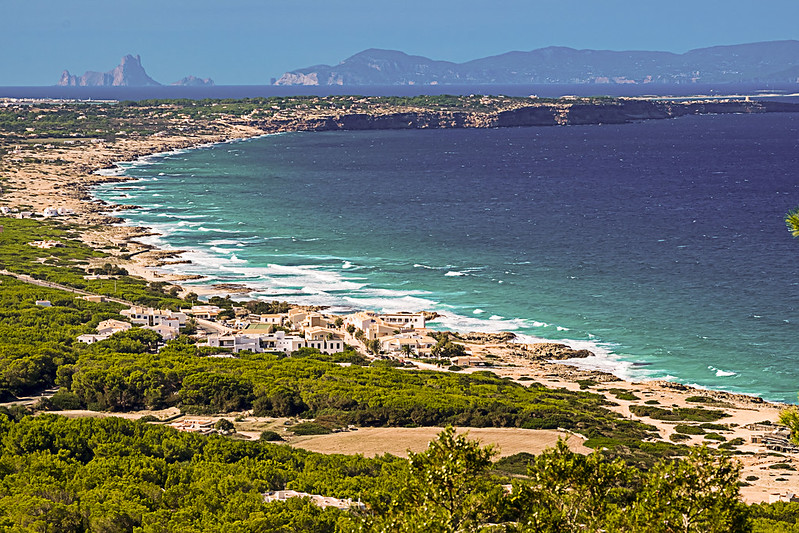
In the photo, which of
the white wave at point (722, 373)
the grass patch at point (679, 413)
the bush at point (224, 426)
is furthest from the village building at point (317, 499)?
the white wave at point (722, 373)

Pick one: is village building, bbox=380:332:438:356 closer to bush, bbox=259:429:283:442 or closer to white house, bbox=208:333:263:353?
white house, bbox=208:333:263:353

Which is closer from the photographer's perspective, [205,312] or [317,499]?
Answer: [317,499]

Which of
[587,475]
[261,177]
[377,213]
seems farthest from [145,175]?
[587,475]

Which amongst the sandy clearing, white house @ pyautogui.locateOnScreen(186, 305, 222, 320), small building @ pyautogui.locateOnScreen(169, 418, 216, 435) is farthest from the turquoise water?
small building @ pyautogui.locateOnScreen(169, 418, 216, 435)

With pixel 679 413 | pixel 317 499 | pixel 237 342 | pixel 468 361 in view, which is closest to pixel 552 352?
pixel 468 361

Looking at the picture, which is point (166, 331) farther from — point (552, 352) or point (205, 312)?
point (552, 352)

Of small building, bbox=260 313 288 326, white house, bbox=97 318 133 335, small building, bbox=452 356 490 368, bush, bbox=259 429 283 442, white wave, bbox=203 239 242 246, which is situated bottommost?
small building, bbox=452 356 490 368
